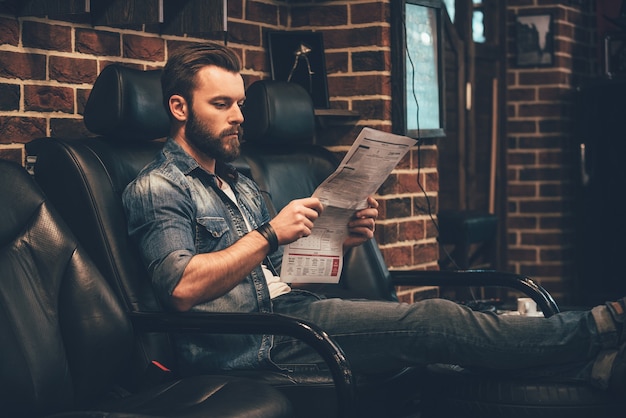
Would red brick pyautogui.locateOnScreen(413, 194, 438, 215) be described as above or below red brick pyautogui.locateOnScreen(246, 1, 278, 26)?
below

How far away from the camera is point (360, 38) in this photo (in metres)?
3.69

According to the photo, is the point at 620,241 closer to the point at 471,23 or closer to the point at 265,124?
the point at 471,23

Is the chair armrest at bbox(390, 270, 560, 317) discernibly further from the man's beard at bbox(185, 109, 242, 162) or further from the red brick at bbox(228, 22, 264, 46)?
the red brick at bbox(228, 22, 264, 46)

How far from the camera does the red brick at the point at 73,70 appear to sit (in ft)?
9.23

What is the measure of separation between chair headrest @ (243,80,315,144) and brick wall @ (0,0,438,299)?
0.36 metres

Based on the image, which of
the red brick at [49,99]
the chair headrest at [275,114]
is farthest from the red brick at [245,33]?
the red brick at [49,99]

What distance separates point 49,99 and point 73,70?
12 cm

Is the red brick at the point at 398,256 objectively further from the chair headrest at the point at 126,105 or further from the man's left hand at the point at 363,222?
the chair headrest at the point at 126,105

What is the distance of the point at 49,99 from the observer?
2801mm

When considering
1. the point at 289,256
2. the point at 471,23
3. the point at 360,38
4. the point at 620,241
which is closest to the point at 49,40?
the point at 289,256

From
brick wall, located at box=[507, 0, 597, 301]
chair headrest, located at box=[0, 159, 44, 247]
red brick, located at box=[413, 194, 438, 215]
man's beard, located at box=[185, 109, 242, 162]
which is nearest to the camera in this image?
chair headrest, located at box=[0, 159, 44, 247]

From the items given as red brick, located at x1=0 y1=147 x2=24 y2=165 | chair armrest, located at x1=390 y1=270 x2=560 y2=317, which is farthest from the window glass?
Result: red brick, located at x1=0 y1=147 x2=24 y2=165

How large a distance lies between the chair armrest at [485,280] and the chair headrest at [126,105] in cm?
91

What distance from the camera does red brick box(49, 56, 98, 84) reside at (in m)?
2.81
